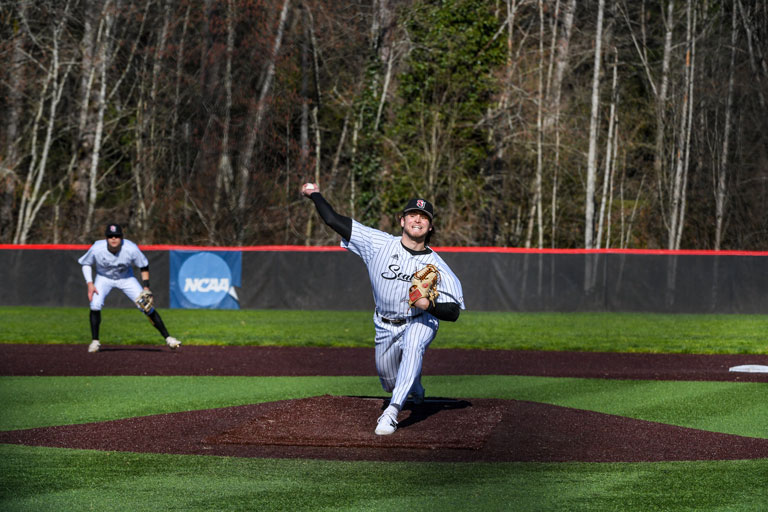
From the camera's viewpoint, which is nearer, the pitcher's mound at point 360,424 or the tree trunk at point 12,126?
the pitcher's mound at point 360,424

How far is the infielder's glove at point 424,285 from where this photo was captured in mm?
6598

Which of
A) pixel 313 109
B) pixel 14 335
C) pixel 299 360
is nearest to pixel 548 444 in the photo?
pixel 299 360

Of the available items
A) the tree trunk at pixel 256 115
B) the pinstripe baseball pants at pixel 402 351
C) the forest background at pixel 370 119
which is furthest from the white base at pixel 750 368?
the tree trunk at pixel 256 115

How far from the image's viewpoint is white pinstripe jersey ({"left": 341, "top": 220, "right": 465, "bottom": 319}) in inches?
277

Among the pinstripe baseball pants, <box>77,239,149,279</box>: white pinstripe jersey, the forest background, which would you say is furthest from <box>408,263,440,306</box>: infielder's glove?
the forest background

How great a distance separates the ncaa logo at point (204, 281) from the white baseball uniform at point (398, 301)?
15.4 m

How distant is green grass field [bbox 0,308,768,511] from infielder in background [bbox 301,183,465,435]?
1.08 meters

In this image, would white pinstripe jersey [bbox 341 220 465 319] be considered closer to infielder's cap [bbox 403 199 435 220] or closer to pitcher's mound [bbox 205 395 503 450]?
infielder's cap [bbox 403 199 435 220]

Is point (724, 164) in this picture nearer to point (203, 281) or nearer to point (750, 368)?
point (203, 281)

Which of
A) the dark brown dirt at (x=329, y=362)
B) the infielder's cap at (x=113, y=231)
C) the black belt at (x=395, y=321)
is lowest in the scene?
the dark brown dirt at (x=329, y=362)

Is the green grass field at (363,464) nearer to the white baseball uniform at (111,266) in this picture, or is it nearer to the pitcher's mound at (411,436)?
the pitcher's mound at (411,436)

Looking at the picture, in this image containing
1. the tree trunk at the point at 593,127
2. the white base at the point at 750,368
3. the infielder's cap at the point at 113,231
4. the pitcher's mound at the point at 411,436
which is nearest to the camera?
the pitcher's mound at the point at 411,436

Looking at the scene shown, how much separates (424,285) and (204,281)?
16512mm

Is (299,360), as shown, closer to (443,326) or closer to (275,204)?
(443,326)
